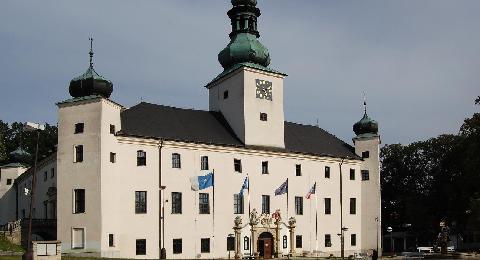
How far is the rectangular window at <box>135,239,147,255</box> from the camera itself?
44.2 m

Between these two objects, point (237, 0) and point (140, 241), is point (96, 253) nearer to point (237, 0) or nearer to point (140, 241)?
point (140, 241)

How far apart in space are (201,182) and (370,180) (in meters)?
20.3

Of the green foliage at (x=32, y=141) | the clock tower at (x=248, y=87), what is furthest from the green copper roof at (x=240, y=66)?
the green foliage at (x=32, y=141)

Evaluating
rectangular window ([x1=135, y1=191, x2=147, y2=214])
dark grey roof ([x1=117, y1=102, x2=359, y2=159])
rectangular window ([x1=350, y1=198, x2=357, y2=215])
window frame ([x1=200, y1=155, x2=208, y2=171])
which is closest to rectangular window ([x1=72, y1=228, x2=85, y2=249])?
rectangular window ([x1=135, y1=191, x2=147, y2=214])

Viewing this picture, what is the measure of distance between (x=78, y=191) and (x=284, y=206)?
18.4 metres

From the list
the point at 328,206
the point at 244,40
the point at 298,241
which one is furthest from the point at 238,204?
the point at 244,40

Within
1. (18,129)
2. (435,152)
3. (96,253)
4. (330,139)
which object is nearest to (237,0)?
(330,139)

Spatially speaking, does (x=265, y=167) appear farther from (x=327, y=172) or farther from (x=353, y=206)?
(x=353, y=206)

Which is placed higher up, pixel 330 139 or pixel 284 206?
pixel 330 139

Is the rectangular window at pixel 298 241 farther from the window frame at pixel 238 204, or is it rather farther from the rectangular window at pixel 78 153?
the rectangular window at pixel 78 153

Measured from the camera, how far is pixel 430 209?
70812 mm

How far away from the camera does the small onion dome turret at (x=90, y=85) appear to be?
142ft

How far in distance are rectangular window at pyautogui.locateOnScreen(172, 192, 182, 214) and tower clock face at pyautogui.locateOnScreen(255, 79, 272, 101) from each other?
12.7 m

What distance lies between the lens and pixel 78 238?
42.1m
